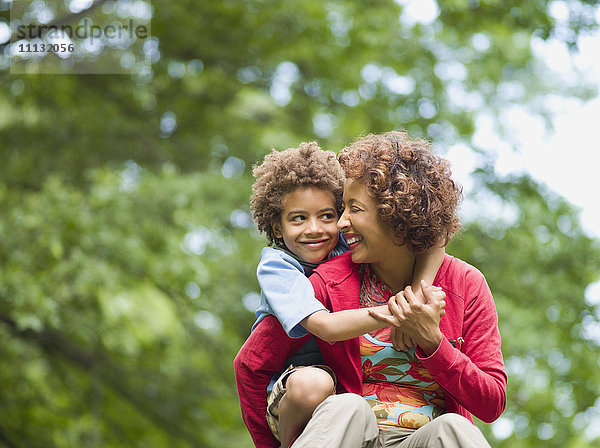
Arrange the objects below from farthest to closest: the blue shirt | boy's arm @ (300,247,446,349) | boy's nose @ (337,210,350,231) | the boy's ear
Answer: the boy's ear
boy's nose @ (337,210,350,231)
the blue shirt
boy's arm @ (300,247,446,349)

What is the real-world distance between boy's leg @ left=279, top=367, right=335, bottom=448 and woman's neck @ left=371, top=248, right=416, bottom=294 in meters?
0.38

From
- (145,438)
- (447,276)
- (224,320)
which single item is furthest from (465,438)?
(145,438)

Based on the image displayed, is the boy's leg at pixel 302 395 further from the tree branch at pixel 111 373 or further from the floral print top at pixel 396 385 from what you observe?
the tree branch at pixel 111 373

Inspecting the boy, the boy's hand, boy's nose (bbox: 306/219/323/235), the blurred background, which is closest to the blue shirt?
the boy

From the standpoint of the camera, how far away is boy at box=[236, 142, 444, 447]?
2.28 metres

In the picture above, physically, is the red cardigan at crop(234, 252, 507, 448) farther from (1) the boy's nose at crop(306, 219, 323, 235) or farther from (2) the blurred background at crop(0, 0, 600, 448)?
(2) the blurred background at crop(0, 0, 600, 448)

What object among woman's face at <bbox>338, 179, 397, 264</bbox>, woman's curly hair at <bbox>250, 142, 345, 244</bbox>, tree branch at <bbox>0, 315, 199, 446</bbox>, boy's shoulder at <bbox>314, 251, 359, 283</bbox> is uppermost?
woman's curly hair at <bbox>250, 142, 345, 244</bbox>

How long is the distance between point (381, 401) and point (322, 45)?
550 centimetres

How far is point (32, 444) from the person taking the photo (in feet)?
24.6

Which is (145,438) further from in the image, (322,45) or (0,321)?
(322,45)

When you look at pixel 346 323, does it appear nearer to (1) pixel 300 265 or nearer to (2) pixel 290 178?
(1) pixel 300 265

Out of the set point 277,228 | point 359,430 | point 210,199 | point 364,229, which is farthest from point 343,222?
point 210,199

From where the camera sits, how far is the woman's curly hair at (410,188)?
2.38 metres

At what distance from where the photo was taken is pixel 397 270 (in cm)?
253
